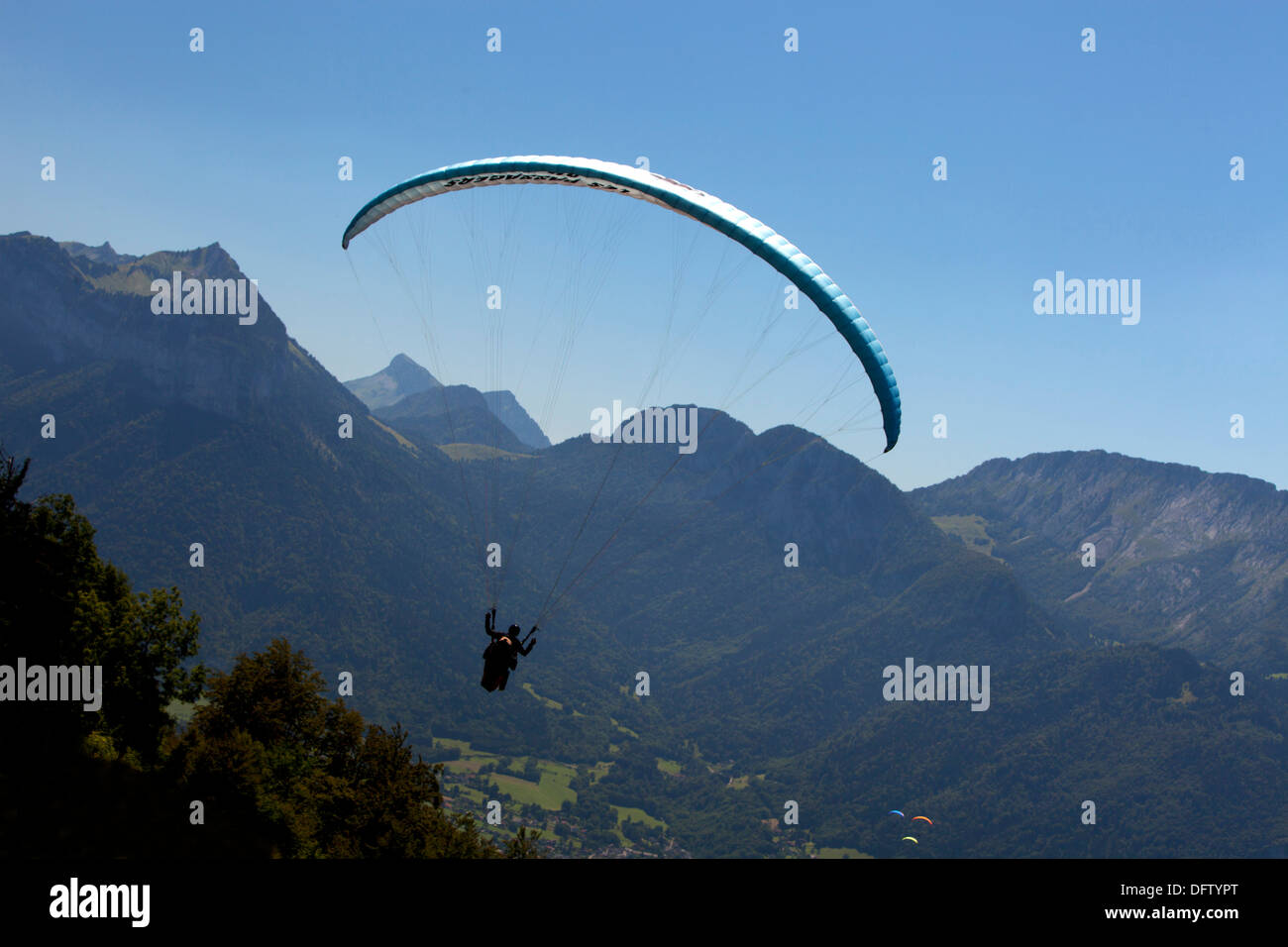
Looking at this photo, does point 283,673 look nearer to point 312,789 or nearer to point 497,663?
point 312,789

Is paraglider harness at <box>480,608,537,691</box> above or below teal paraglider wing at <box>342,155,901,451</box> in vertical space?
below

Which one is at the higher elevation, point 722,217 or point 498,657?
point 722,217

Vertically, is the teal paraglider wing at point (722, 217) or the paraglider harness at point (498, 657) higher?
the teal paraglider wing at point (722, 217)

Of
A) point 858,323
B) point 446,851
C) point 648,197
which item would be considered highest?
point 648,197

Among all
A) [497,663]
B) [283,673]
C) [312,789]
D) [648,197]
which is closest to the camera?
[497,663]
